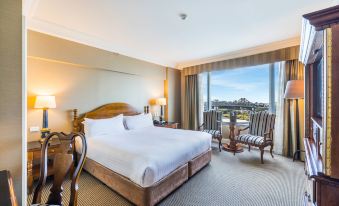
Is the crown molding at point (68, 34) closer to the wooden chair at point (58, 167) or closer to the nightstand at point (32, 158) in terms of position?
the nightstand at point (32, 158)

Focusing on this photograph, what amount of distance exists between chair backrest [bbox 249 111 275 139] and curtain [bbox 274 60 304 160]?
348 millimetres

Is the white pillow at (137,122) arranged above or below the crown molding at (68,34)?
below

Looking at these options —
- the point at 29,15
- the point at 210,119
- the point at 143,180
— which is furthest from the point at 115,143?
the point at 210,119

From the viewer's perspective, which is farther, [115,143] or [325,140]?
[115,143]

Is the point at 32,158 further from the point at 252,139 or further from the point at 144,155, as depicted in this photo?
the point at 252,139

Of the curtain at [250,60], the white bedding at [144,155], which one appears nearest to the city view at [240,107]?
the curtain at [250,60]

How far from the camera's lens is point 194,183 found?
257cm

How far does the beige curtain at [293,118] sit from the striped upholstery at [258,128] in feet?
1.26

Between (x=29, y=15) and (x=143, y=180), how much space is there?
2.97 meters

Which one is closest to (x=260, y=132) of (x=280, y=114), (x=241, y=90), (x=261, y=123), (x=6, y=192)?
(x=261, y=123)

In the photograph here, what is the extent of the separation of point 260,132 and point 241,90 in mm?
1530

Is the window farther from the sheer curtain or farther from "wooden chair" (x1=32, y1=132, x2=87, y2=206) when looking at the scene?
"wooden chair" (x1=32, y1=132, x2=87, y2=206)

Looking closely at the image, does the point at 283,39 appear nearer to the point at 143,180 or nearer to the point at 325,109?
the point at 325,109

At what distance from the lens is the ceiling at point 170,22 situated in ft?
7.32
